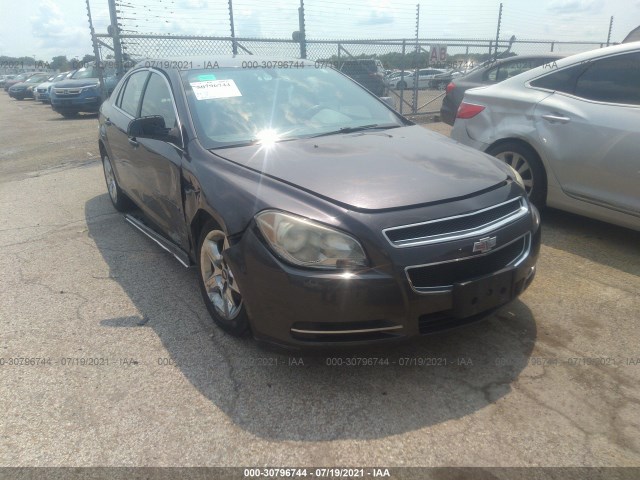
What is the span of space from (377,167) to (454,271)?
757mm

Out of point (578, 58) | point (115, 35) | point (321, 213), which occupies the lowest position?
point (321, 213)

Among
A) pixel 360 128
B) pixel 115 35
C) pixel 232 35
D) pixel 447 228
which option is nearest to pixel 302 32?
pixel 232 35

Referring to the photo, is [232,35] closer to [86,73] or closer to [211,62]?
[211,62]

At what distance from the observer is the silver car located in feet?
12.8

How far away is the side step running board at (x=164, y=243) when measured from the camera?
3.53 m

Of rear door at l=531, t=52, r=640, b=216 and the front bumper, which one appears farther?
rear door at l=531, t=52, r=640, b=216

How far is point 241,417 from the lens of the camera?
242 cm

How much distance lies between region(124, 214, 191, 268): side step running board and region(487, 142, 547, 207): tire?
9.46 feet

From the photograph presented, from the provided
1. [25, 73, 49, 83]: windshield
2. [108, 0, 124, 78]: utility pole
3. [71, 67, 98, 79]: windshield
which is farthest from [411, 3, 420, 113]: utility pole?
[25, 73, 49, 83]: windshield

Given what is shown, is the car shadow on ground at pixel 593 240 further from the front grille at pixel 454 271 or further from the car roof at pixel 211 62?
the car roof at pixel 211 62

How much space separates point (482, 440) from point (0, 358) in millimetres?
2638

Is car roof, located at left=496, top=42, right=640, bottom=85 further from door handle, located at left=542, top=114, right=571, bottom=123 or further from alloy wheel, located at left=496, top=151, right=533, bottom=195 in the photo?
alloy wheel, located at left=496, top=151, right=533, bottom=195

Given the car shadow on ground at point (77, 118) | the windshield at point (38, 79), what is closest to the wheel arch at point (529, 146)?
the car shadow on ground at point (77, 118)

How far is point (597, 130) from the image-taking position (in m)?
4.03
